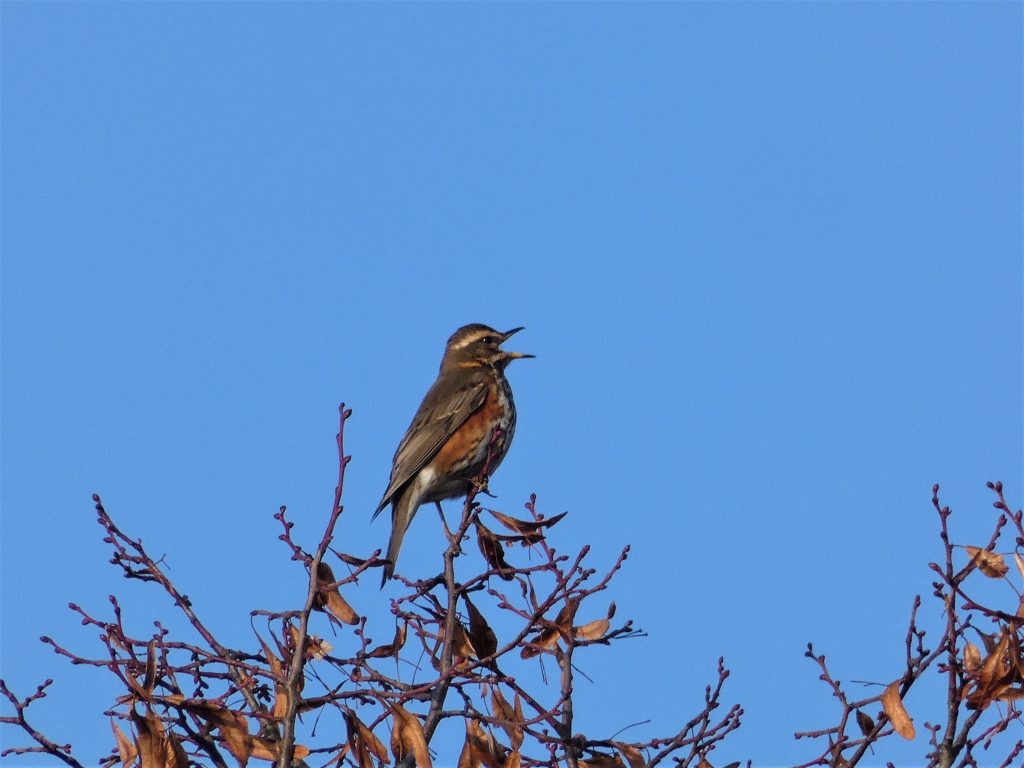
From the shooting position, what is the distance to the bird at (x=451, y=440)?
1073 cm

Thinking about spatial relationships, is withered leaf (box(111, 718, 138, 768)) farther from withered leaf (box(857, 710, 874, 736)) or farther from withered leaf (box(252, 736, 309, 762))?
withered leaf (box(857, 710, 874, 736))

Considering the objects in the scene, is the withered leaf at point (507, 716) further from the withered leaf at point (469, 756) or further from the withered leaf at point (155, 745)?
the withered leaf at point (155, 745)

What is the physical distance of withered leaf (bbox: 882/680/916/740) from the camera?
19.3 ft

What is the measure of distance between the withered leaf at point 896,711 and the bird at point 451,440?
469 centimetres

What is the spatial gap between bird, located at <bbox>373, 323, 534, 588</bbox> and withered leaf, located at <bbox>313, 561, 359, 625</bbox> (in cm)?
383

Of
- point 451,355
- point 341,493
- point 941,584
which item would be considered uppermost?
point 451,355

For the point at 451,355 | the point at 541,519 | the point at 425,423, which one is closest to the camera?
the point at 541,519

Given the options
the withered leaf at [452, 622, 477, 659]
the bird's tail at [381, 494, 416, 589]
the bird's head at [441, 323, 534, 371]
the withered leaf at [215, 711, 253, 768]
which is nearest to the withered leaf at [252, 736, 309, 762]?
the withered leaf at [215, 711, 253, 768]

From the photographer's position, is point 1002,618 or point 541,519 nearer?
point 1002,618

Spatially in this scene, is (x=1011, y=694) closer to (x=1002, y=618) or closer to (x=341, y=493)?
(x=1002, y=618)

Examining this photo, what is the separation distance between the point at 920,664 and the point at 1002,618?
42 centimetres

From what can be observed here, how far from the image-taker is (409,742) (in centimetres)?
595

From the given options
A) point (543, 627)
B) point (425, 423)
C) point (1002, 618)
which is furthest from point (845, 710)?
point (425, 423)

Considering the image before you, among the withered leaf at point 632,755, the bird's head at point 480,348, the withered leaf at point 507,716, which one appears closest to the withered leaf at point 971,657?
the withered leaf at point 632,755
